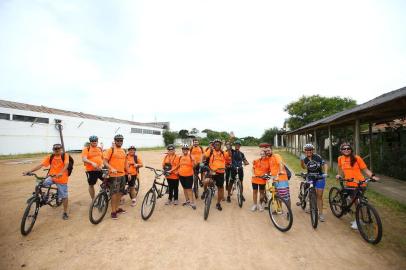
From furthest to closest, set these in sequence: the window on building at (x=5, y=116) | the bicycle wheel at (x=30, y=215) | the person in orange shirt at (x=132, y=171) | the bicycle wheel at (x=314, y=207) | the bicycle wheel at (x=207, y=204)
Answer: the window on building at (x=5, y=116), the person in orange shirt at (x=132, y=171), the bicycle wheel at (x=207, y=204), the bicycle wheel at (x=314, y=207), the bicycle wheel at (x=30, y=215)

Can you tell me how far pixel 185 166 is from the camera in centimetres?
629

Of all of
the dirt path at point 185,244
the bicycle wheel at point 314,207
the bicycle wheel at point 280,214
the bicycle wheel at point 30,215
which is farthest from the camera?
the bicycle wheel at point 314,207

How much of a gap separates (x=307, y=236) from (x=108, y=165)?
426cm

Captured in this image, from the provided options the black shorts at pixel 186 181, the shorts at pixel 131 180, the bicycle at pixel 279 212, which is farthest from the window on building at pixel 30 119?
the bicycle at pixel 279 212

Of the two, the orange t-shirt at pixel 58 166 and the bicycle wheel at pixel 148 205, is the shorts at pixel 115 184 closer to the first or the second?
the bicycle wheel at pixel 148 205

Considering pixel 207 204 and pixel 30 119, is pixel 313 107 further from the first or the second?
pixel 30 119

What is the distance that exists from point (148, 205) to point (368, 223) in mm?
4336

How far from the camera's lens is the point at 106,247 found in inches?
158

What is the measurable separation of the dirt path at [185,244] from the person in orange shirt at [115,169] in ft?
1.34

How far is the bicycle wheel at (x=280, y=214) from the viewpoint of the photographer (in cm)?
466

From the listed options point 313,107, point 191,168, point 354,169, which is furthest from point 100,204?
point 313,107

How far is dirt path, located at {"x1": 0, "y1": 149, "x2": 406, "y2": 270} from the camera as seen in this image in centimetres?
350

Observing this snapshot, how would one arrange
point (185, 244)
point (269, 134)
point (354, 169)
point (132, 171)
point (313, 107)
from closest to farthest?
point (185, 244), point (354, 169), point (132, 171), point (313, 107), point (269, 134)

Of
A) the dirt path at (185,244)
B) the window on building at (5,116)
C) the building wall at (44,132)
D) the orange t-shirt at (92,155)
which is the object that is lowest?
the dirt path at (185,244)
